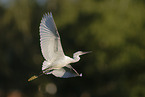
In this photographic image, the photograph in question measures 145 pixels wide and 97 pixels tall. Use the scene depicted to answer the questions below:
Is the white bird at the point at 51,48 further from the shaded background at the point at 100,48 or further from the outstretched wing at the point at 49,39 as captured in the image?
the shaded background at the point at 100,48

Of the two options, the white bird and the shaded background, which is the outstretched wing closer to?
the white bird

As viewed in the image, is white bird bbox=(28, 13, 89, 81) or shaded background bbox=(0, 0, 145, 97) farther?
shaded background bbox=(0, 0, 145, 97)

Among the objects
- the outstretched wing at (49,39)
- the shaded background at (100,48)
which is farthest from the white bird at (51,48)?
A: the shaded background at (100,48)

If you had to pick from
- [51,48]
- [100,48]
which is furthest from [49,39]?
[100,48]

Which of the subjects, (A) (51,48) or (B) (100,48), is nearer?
(A) (51,48)

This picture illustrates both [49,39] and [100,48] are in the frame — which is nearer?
[49,39]

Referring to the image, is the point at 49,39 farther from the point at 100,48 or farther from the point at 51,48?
the point at 100,48

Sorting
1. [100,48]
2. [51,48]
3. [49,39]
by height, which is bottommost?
[100,48]

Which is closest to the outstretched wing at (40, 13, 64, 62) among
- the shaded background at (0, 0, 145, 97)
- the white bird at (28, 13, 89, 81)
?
the white bird at (28, 13, 89, 81)

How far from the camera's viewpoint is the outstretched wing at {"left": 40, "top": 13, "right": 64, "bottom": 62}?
4.53 meters

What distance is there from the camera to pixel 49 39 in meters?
4.63

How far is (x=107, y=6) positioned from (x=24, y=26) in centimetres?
676

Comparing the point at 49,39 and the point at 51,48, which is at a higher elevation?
the point at 49,39

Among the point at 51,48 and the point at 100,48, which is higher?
the point at 51,48
